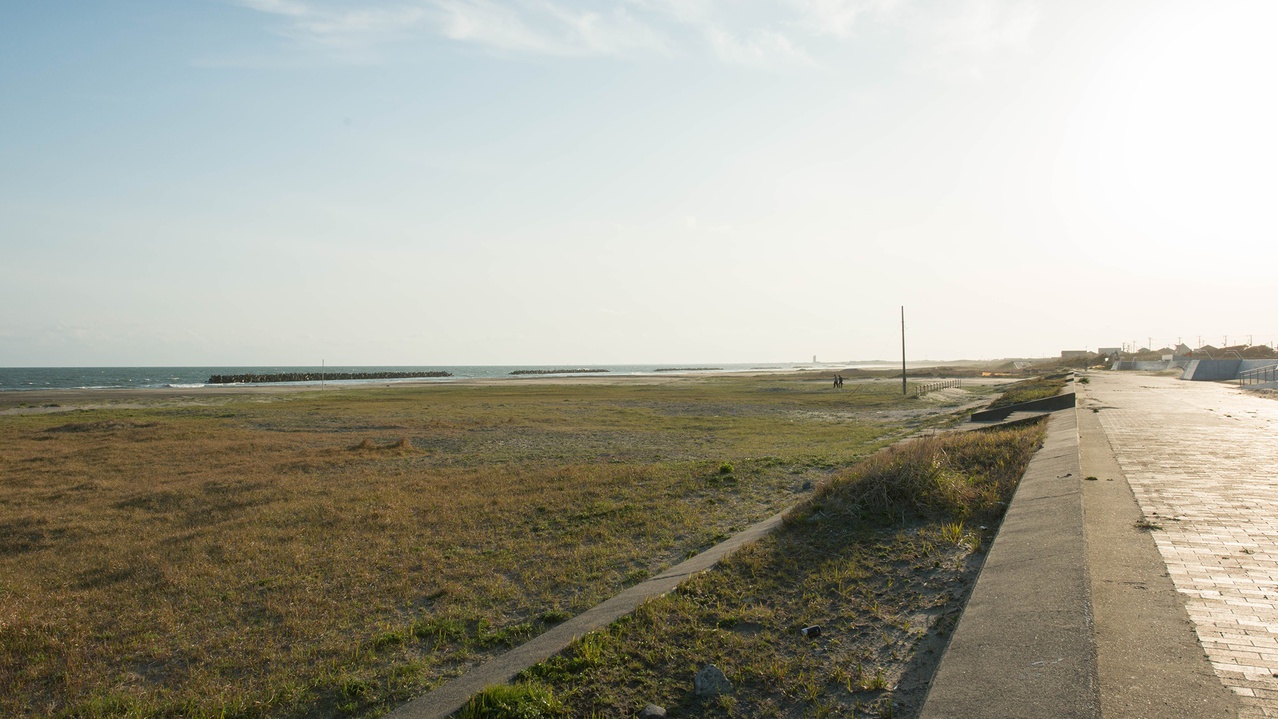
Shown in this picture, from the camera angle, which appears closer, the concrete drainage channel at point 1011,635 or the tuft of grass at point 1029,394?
the concrete drainage channel at point 1011,635

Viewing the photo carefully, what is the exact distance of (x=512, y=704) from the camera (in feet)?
16.7

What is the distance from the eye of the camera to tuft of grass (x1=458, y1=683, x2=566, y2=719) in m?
5.03

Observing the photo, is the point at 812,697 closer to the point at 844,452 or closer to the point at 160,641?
the point at 160,641

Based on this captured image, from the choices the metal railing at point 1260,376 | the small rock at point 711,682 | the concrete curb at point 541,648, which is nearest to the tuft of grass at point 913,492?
the concrete curb at point 541,648

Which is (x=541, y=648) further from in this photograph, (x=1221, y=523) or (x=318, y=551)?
(x=1221, y=523)

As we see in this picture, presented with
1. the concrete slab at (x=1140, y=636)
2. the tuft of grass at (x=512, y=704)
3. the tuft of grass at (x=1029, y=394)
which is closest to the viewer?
the concrete slab at (x=1140, y=636)

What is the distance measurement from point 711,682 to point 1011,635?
2.33 metres

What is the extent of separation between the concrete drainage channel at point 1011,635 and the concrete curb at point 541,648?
0.02 m

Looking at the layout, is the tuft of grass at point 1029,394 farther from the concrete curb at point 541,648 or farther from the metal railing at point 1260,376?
the concrete curb at point 541,648

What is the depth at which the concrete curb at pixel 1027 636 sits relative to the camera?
4.22 m

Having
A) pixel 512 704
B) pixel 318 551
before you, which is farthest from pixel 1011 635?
pixel 318 551

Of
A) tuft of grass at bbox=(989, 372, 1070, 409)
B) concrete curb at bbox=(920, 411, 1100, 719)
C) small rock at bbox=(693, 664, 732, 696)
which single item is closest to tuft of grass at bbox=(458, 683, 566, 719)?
small rock at bbox=(693, 664, 732, 696)

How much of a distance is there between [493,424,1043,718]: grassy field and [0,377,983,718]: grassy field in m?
1.79

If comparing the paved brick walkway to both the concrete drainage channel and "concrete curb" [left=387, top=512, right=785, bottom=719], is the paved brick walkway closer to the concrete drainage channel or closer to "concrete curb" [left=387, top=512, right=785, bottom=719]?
the concrete drainage channel
